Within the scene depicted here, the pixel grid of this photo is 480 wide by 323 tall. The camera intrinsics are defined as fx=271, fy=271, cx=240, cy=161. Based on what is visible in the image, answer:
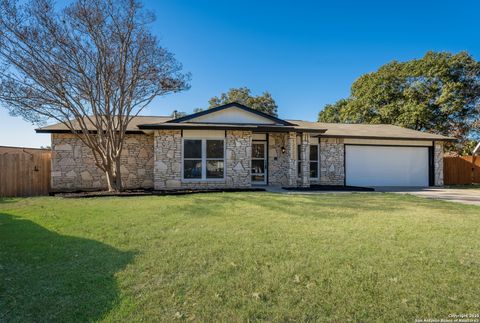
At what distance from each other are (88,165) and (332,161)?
1247 cm

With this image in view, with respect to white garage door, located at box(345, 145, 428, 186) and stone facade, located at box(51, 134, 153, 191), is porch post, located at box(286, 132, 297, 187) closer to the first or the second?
white garage door, located at box(345, 145, 428, 186)

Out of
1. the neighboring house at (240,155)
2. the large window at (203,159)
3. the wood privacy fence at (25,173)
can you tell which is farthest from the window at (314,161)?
the wood privacy fence at (25,173)

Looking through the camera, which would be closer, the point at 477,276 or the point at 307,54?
the point at 477,276

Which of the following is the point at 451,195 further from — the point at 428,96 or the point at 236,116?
the point at 428,96

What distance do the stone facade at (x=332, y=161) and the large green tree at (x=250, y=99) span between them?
16.0 m

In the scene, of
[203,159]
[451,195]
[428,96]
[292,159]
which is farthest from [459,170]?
Answer: [203,159]

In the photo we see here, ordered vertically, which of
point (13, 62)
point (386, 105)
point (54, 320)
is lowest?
point (54, 320)

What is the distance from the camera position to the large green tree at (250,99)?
30203mm

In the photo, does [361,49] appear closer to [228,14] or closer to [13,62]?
[228,14]

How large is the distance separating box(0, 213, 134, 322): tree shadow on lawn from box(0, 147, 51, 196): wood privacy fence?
8.31 meters

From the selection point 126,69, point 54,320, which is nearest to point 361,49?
point 126,69

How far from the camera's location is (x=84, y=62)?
426 inches

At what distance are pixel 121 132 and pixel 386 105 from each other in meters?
23.7

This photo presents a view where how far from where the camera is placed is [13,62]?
1005cm
